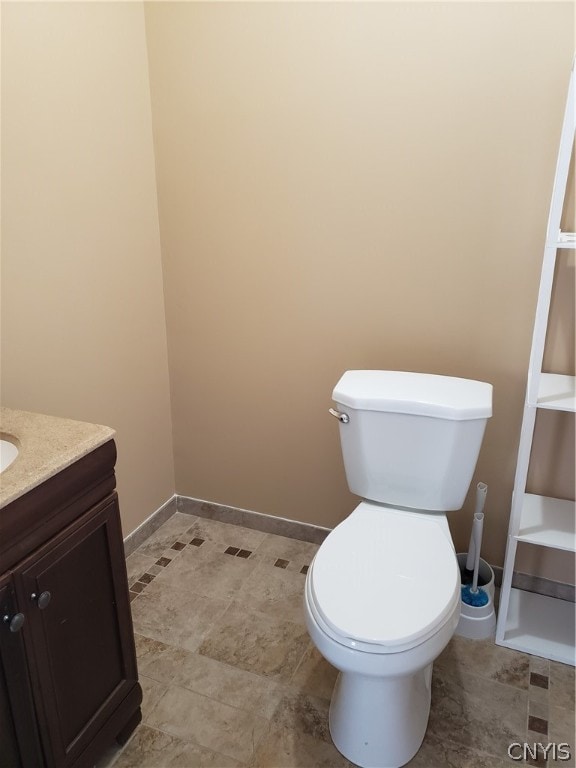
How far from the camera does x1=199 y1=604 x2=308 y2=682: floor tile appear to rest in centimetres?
175

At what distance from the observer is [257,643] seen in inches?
72.0

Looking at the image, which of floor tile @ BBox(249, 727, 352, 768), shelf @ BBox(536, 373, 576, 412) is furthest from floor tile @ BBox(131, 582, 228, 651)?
shelf @ BBox(536, 373, 576, 412)

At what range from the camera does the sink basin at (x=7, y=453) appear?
130cm

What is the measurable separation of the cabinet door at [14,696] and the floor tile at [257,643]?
0.68 meters

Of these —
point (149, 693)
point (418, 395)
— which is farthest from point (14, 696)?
point (418, 395)

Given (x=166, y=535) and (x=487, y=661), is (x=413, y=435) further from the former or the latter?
(x=166, y=535)

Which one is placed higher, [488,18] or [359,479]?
[488,18]

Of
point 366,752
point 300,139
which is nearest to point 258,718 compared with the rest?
point 366,752

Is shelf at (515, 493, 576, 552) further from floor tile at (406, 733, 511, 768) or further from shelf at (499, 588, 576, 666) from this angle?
floor tile at (406, 733, 511, 768)

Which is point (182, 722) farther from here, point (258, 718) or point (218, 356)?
point (218, 356)

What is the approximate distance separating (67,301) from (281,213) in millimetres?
773

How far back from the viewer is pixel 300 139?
1869 millimetres

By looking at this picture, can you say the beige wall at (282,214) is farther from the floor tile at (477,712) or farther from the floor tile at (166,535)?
the floor tile at (477,712)

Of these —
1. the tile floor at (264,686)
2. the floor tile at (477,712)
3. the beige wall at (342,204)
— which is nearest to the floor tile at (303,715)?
the tile floor at (264,686)
